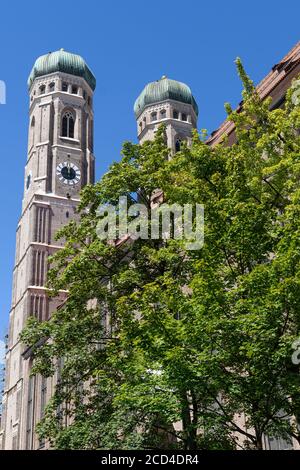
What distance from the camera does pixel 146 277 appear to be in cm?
2258

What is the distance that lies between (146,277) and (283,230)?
753 centimetres

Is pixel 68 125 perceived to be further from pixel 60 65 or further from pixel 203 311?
pixel 203 311

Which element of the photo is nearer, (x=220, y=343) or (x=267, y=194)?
(x=220, y=343)

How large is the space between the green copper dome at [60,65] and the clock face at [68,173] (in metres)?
14.1

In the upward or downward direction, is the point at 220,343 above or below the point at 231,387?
above

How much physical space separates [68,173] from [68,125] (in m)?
7.80

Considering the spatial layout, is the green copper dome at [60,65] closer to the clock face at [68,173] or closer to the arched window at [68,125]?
the arched window at [68,125]

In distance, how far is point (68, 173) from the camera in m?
82.6

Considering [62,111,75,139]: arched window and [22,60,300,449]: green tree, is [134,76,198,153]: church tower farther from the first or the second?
[22,60,300,449]: green tree

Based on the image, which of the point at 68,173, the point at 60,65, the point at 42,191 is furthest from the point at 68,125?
the point at 42,191

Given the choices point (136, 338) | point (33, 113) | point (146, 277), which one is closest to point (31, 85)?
point (33, 113)

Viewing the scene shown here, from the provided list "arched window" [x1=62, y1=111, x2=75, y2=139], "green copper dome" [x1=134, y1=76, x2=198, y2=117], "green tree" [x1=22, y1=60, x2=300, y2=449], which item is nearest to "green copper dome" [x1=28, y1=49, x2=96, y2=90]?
"arched window" [x1=62, y1=111, x2=75, y2=139]

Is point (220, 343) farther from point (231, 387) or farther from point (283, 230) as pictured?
Answer: point (283, 230)

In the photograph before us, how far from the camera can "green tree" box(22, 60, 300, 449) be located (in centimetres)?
1541
